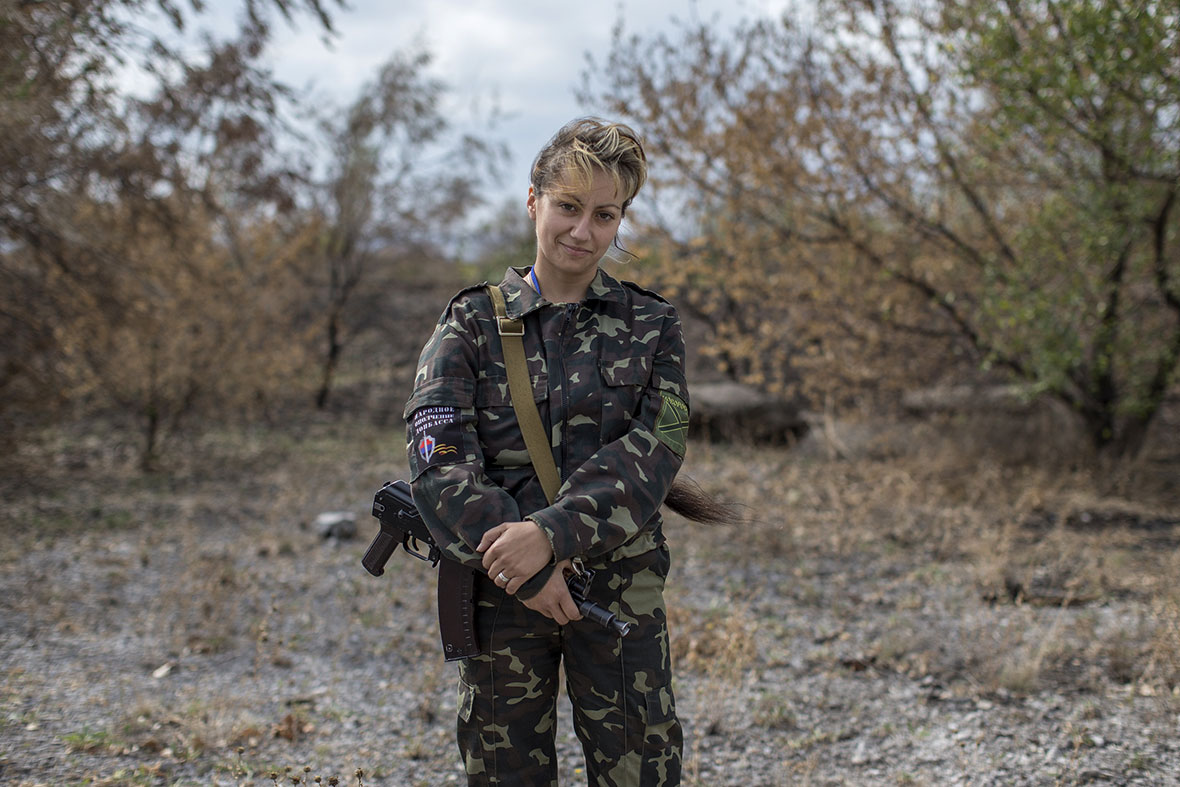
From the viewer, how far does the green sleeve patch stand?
2150 millimetres

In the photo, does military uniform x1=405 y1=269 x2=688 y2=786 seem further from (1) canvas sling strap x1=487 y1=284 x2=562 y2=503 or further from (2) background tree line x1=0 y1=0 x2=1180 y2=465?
(2) background tree line x1=0 y1=0 x2=1180 y2=465

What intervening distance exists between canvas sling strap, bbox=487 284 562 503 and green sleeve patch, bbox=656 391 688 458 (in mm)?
281

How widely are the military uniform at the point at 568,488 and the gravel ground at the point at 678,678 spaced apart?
2.57 ft

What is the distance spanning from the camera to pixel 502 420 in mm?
2129

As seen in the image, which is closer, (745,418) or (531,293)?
(531,293)

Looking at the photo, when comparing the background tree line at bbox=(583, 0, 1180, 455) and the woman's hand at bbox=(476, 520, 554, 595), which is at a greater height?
the background tree line at bbox=(583, 0, 1180, 455)

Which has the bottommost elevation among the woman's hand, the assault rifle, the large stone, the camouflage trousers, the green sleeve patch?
the camouflage trousers

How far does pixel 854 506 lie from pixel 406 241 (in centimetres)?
1055

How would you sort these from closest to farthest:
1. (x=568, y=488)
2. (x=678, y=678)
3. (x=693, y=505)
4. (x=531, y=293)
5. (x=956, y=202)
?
(x=568, y=488) → (x=531, y=293) → (x=693, y=505) → (x=678, y=678) → (x=956, y=202)

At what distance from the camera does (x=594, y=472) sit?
2023mm

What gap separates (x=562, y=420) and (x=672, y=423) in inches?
11.0

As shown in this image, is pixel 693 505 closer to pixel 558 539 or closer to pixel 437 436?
pixel 558 539

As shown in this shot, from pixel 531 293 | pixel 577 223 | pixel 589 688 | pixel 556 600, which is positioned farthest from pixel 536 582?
pixel 577 223

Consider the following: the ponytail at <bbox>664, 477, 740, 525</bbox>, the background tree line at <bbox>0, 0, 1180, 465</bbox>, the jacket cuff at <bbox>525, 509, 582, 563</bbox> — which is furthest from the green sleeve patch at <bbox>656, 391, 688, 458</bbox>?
the background tree line at <bbox>0, 0, 1180, 465</bbox>
